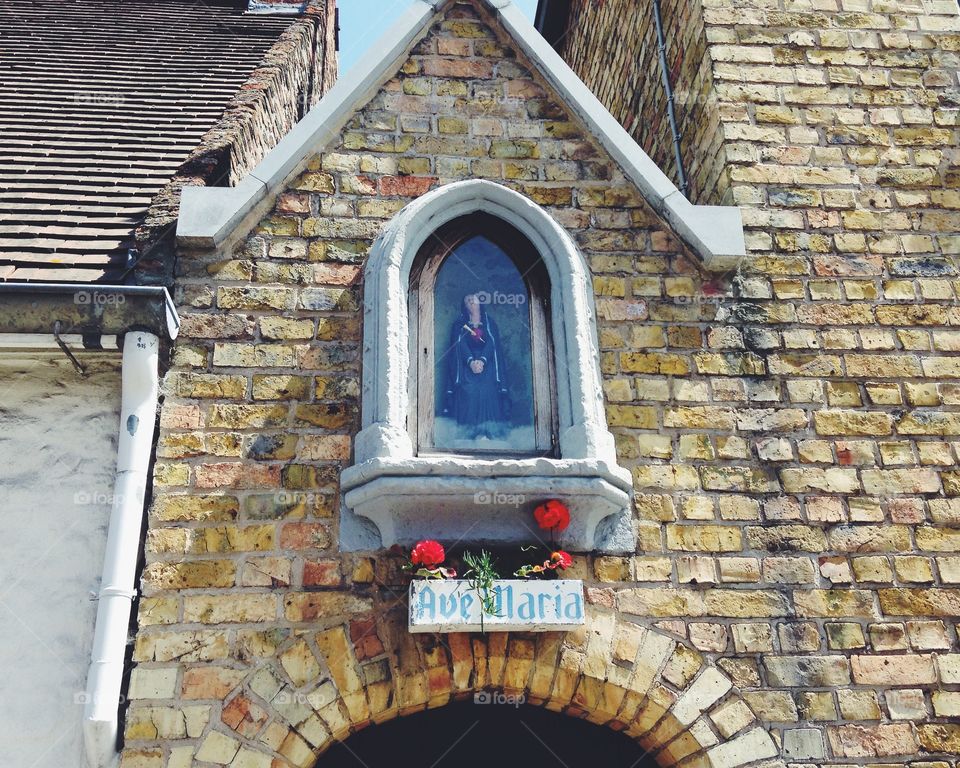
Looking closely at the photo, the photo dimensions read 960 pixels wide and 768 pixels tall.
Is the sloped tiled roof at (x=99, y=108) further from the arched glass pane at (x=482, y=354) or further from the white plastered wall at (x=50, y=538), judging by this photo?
the arched glass pane at (x=482, y=354)

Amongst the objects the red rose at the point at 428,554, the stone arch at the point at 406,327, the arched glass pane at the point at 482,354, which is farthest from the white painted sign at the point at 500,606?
the arched glass pane at the point at 482,354

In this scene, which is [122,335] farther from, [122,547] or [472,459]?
[472,459]

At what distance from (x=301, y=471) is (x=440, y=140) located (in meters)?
1.99

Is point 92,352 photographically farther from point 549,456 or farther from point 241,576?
point 549,456

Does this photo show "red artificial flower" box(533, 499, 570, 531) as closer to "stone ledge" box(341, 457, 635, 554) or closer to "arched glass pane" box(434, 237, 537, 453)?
"stone ledge" box(341, 457, 635, 554)

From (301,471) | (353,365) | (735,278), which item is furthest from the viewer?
(735,278)

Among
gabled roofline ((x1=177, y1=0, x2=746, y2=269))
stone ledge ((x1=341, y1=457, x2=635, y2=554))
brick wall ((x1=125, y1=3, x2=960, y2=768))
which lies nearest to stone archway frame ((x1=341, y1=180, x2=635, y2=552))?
stone ledge ((x1=341, y1=457, x2=635, y2=554))

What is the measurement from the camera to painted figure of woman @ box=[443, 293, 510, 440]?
4246 mm

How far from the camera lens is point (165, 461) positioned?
4008mm

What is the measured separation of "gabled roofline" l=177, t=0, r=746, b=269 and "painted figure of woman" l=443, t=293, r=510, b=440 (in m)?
1.12

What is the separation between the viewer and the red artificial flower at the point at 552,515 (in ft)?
12.6

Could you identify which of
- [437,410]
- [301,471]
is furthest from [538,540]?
[301,471]

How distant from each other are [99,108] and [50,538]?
355cm

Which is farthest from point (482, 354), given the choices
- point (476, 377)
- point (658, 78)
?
point (658, 78)
